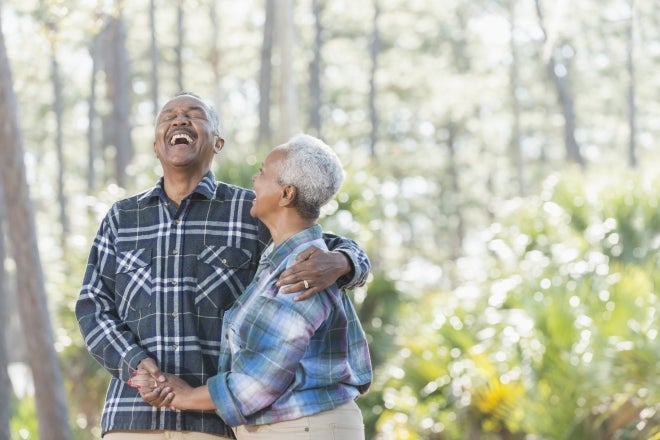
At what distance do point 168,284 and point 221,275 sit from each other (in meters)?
0.16

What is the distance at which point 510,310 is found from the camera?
10852 mm

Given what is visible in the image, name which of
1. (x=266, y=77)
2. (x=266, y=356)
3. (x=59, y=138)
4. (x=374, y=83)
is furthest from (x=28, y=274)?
(x=59, y=138)

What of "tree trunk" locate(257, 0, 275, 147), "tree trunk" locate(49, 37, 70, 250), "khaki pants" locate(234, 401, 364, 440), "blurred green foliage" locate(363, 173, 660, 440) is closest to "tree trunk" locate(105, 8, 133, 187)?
"tree trunk" locate(257, 0, 275, 147)

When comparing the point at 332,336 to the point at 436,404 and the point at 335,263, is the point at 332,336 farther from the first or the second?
the point at 436,404

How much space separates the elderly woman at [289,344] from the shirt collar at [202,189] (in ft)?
1.00

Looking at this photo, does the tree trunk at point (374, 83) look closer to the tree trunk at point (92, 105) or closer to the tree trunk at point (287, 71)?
the tree trunk at point (92, 105)

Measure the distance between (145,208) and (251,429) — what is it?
84 cm

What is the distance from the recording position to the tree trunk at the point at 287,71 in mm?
13133

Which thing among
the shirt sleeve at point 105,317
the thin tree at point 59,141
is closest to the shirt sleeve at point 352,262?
the shirt sleeve at point 105,317

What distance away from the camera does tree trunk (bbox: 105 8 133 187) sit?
21328mm

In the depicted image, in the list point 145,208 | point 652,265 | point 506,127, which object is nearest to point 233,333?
point 145,208

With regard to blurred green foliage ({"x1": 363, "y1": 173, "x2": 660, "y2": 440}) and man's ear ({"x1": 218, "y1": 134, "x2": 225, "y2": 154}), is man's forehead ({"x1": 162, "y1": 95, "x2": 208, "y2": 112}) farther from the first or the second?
blurred green foliage ({"x1": 363, "y1": 173, "x2": 660, "y2": 440})

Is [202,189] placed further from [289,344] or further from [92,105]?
[92,105]

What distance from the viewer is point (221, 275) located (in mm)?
3336
